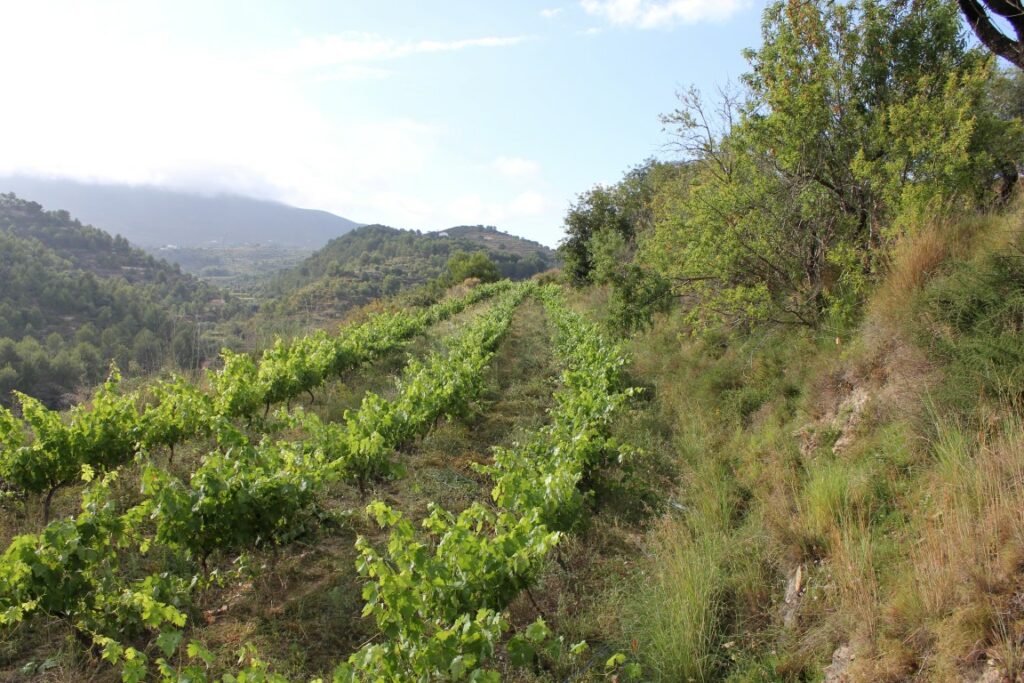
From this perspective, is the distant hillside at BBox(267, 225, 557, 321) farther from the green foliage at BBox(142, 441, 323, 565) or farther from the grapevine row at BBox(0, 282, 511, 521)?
the green foliage at BBox(142, 441, 323, 565)

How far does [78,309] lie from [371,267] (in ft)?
159

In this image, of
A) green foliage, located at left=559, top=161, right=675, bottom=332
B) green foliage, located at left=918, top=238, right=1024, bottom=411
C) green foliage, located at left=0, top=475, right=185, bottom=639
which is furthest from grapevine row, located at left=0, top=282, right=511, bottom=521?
green foliage, located at left=559, top=161, right=675, bottom=332

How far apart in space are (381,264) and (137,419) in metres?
101

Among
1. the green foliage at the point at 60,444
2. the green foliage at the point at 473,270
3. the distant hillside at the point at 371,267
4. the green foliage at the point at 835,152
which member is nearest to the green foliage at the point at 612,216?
the green foliage at the point at 835,152

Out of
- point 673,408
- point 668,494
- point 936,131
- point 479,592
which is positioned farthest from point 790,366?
point 479,592

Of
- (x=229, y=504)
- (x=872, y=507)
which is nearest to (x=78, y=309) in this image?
(x=229, y=504)

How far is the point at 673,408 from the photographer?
8281 mm

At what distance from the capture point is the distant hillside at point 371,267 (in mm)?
76562

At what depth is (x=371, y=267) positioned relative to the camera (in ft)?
331

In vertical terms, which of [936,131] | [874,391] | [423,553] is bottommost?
[423,553]

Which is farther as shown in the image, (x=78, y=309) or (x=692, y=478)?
(x=78, y=309)

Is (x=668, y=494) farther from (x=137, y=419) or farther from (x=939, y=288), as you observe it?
(x=137, y=419)

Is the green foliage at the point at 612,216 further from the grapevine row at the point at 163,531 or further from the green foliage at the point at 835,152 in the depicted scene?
the grapevine row at the point at 163,531

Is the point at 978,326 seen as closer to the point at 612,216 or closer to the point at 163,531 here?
the point at 163,531
